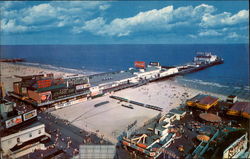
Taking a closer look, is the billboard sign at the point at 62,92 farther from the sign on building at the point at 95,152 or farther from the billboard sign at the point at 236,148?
the billboard sign at the point at 236,148

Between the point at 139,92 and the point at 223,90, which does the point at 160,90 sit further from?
the point at 223,90

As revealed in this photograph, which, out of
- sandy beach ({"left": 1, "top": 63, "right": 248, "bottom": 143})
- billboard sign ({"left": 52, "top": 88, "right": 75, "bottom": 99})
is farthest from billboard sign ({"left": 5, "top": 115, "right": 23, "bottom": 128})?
billboard sign ({"left": 52, "top": 88, "right": 75, "bottom": 99})

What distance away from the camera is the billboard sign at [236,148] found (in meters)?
26.4

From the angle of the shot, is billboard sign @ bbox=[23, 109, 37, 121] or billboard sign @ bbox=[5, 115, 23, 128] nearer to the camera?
billboard sign @ bbox=[5, 115, 23, 128]

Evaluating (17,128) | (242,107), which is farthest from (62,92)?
(242,107)

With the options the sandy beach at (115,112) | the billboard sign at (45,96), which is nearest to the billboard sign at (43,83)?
the billboard sign at (45,96)

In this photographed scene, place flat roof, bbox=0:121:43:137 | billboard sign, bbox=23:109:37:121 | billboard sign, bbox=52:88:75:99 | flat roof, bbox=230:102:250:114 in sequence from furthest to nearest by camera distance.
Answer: billboard sign, bbox=52:88:75:99 → flat roof, bbox=230:102:250:114 → billboard sign, bbox=23:109:37:121 → flat roof, bbox=0:121:43:137

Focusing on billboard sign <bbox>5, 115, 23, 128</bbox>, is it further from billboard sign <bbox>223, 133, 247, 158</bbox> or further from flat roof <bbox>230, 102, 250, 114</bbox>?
flat roof <bbox>230, 102, 250, 114</bbox>

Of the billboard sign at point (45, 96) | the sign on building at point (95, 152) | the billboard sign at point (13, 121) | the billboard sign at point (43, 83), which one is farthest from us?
the billboard sign at point (43, 83)

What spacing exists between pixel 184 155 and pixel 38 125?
81.8 feet

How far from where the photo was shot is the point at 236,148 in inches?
1100

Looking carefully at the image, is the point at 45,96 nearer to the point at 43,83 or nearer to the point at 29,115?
the point at 43,83

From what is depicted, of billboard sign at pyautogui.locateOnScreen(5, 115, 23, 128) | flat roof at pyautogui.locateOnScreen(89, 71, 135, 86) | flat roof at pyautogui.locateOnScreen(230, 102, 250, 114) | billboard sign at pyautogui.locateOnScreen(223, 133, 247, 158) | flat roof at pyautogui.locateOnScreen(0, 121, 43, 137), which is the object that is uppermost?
flat roof at pyautogui.locateOnScreen(89, 71, 135, 86)

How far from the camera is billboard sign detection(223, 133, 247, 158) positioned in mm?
26373
